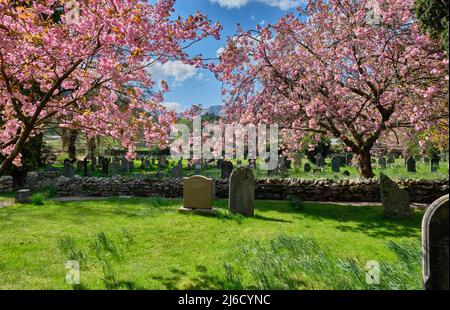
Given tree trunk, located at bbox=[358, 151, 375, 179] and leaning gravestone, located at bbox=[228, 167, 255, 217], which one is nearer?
leaning gravestone, located at bbox=[228, 167, 255, 217]

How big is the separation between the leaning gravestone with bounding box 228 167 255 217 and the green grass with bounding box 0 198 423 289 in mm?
444

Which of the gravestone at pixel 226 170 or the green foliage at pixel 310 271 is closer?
the green foliage at pixel 310 271

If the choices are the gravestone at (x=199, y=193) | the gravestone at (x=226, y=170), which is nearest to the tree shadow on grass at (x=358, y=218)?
the gravestone at (x=199, y=193)

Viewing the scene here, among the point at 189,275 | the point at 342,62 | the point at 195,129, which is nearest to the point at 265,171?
the point at 195,129

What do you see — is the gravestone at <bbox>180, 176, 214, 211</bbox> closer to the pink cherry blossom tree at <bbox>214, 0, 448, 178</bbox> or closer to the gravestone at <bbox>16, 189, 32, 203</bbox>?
the pink cherry blossom tree at <bbox>214, 0, 448, 178</bbox>

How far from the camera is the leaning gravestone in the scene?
34.2ft

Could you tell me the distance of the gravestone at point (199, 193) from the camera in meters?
10.8

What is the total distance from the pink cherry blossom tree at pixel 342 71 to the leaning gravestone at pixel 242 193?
2529 mm

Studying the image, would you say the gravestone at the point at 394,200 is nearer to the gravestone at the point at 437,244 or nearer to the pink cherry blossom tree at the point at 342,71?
the pink cherry blossom tree at the point at 342,71

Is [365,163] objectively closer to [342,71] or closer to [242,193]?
[342,71]

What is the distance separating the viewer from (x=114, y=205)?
12.7 m

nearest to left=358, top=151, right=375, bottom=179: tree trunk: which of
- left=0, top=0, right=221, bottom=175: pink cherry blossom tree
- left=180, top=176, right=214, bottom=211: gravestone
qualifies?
left=180, top=176, right=214, bottom=211: gravestone

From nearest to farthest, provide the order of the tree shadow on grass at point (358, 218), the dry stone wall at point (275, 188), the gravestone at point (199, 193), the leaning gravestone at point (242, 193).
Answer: the tree shadow on grass at point (358, 218) → the leaning gravestone at point (242, 193) → the gravestone at point (199, 193) → the dry stone wall at point (275, 188)

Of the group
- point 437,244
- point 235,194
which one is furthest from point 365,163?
point 437,244
